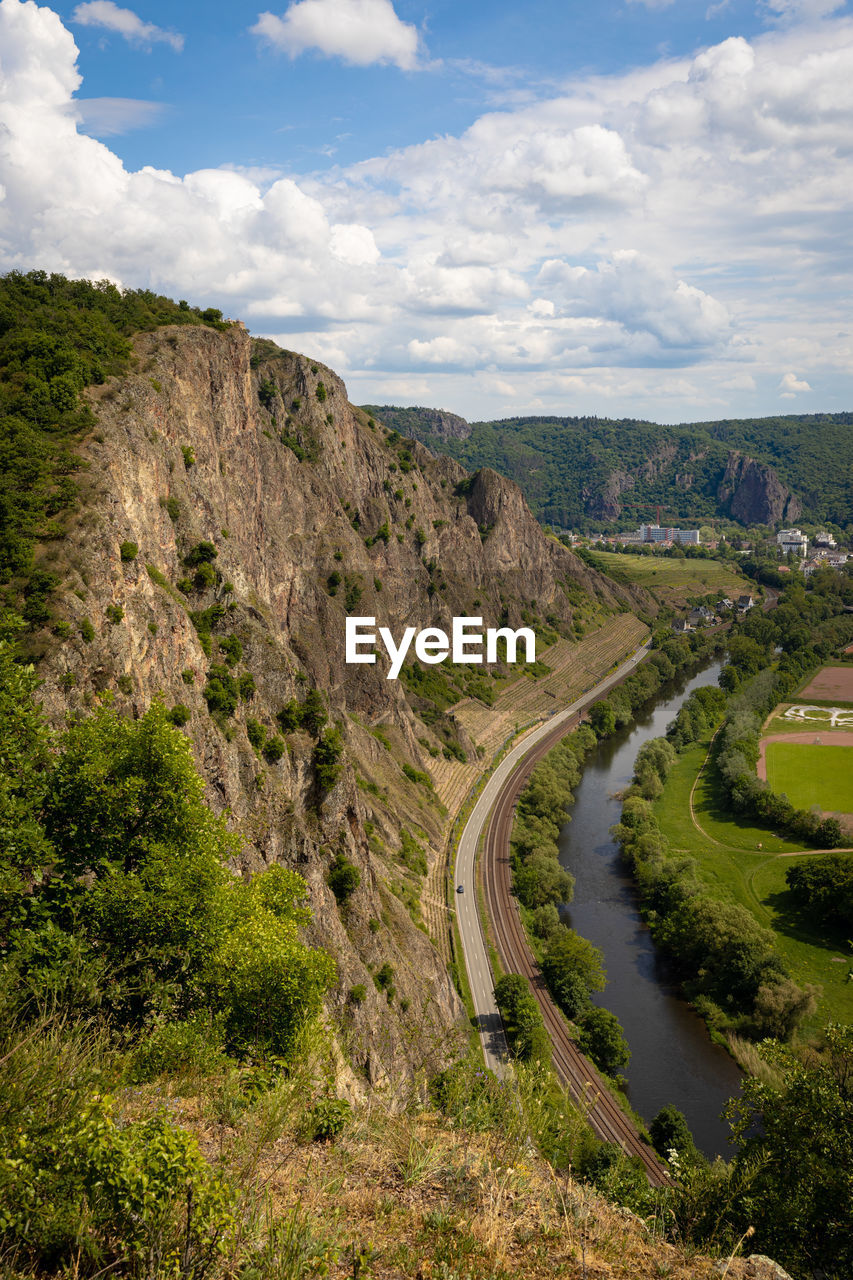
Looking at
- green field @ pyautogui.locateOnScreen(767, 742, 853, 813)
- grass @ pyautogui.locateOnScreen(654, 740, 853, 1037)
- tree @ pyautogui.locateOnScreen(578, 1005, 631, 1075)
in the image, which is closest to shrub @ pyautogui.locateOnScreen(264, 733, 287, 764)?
tree @ pyautogui.locateOnScreen(578, 1005, 631, 1075)

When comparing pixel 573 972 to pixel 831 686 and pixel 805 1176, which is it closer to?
pixel 805 1176

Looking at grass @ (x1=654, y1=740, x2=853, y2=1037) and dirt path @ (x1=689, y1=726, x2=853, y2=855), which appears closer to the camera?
grass @ (x1=654, y1=740, x2=853, y2=1037)

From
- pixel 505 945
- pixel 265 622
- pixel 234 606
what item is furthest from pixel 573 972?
pixel 234 606

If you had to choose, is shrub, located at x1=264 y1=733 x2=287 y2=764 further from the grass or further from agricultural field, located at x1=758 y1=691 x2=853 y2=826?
agricultural field, located at x1=758 y1=691 x2=853 y2=826

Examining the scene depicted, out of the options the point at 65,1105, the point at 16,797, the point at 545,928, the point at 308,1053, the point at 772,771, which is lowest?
the point at 545,928

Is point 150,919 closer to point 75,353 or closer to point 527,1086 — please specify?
point 527,1086

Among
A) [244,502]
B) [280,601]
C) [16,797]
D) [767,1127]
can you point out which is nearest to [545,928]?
[280,601]
